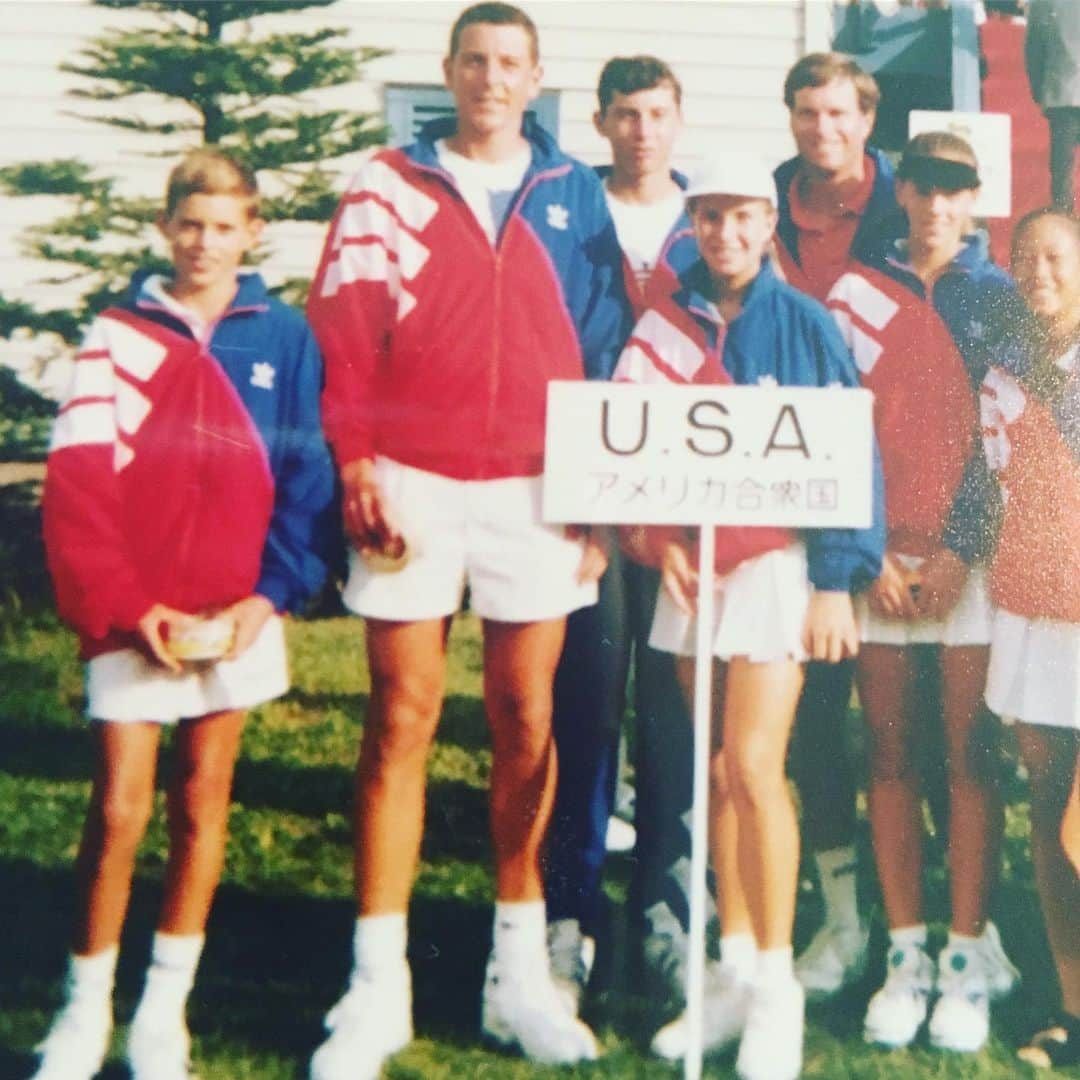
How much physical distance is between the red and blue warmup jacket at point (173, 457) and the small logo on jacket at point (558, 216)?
1.81ft

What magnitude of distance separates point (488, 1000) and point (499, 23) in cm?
206

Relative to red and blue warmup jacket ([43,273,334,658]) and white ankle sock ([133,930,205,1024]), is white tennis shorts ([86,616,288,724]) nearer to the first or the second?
red and blue warmup jacket ([43,273,334,658])

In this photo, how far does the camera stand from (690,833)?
331 cm

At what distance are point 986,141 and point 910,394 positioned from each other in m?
0.61

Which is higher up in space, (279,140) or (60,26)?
(60,26)

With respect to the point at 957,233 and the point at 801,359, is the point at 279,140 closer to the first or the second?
the point at 801,359

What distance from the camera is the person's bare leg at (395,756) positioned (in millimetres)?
3160

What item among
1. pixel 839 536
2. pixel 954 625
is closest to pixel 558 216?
pixel 839 536

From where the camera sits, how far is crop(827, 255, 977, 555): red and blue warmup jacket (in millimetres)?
3254

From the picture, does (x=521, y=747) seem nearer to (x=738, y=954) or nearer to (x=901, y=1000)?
(x=738, y=954)

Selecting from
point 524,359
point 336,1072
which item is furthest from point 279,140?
point 336,1072

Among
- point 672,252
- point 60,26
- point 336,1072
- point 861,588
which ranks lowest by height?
point 336,1072

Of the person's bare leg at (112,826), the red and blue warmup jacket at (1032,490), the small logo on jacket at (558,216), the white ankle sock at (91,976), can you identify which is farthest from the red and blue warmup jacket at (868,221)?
the white ankle sock at (91,976)

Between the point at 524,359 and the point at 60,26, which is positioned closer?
the point at 524,359
